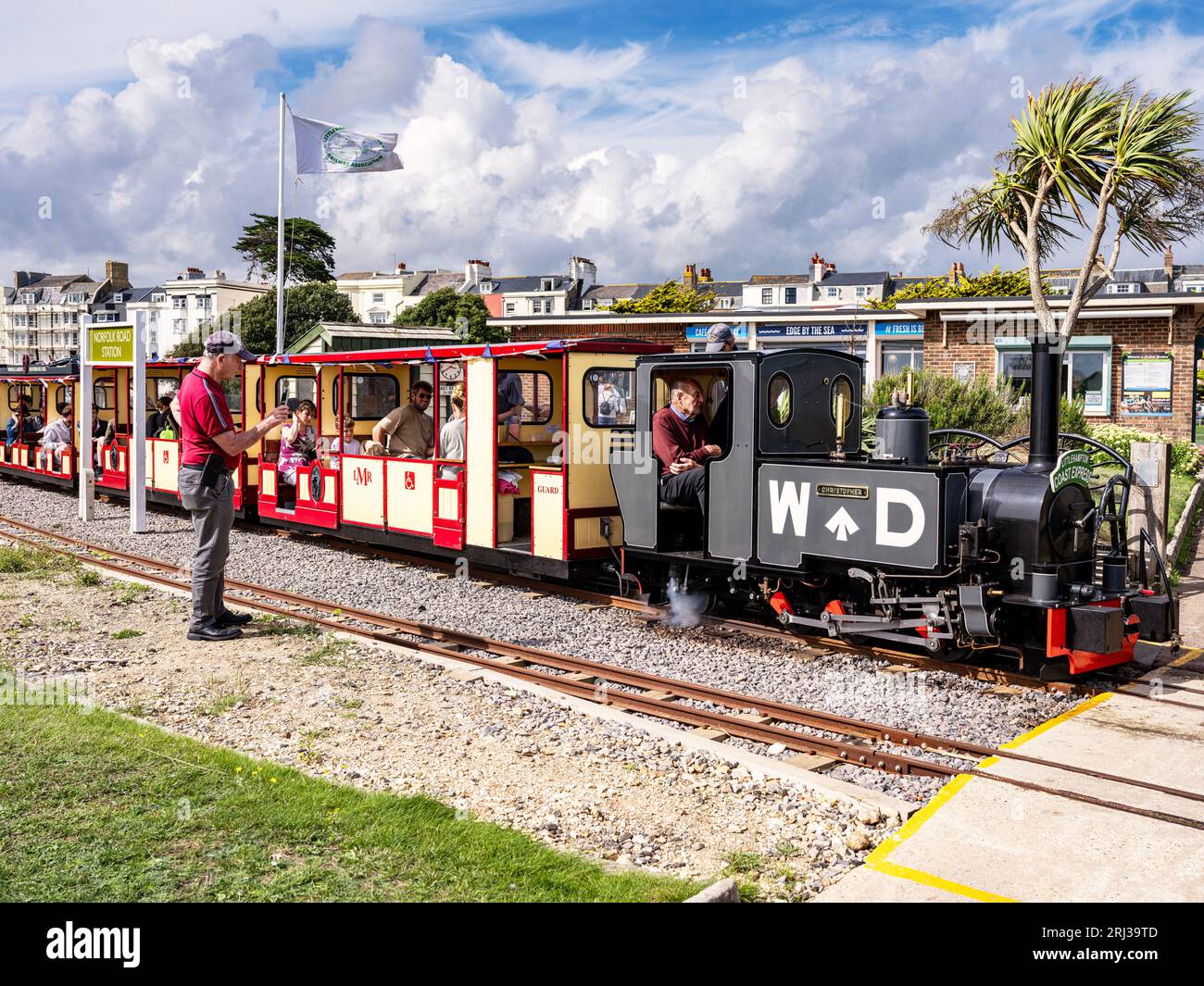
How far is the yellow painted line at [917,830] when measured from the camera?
4180 mm

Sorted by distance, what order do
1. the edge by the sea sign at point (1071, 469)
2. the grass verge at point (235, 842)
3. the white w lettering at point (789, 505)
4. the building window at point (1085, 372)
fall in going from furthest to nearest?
the building window at point (1085, 372)
the white w lettering at point (789, 505)
the edge by the sea sign at point (1071, 469)
the grass verge at point (235, 842)

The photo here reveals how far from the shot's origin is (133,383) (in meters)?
15.4

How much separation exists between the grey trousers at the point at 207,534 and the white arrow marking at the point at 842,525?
4.42 m

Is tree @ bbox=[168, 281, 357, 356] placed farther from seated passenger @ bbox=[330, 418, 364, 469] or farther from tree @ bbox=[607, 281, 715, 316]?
seated passenger @ bbox=[330, 418, 364, 469]

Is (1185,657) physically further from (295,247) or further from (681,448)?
(295,247)

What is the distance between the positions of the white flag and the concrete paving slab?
2121cm

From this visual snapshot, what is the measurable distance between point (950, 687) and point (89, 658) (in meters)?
6.04

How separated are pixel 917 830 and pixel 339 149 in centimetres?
2294

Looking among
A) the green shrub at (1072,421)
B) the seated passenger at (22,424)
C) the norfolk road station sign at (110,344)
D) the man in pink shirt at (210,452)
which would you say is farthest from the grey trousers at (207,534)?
the seated passenger at (22,424)

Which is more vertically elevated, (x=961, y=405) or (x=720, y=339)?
(x=720, y=339)

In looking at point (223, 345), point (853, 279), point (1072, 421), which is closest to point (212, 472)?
point (223, 345)

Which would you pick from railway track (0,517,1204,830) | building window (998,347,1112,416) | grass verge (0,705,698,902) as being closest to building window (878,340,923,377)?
building window (998,347,1112,416)

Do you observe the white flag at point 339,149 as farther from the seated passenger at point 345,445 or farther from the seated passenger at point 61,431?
the seated passenger at point 345,445

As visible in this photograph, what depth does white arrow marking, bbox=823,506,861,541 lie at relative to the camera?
789 centimetres
